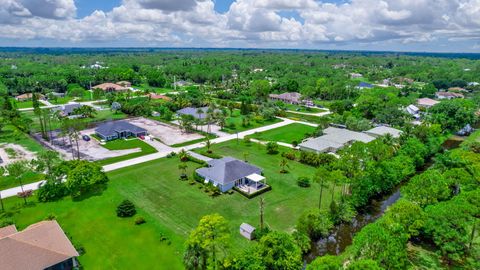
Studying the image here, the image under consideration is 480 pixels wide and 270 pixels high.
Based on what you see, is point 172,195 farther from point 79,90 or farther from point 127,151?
point 79,90

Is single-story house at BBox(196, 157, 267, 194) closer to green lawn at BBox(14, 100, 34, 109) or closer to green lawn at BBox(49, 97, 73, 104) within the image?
green lawn at BBox(49, 97, 73, 104)

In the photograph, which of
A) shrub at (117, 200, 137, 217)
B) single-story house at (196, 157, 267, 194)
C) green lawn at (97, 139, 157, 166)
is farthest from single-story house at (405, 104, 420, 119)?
shrub at (117, 200, 137, 217)

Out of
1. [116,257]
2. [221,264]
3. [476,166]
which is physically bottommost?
[116,257]

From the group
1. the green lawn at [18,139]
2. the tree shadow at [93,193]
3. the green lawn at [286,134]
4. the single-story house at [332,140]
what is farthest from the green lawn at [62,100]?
the single-story house at [332,140]

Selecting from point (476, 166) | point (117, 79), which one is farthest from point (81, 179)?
point (117, 79)

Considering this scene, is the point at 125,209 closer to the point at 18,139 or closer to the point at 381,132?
the point at 18,139

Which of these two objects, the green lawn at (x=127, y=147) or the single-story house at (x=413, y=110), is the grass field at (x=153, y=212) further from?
the single-story house at (x=413, y=110)
